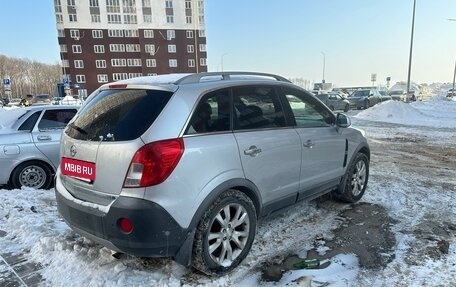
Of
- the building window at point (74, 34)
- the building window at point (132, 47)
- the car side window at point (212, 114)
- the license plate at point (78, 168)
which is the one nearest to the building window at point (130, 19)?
the building window at point (132, 47)

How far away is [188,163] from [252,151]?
29.3 inches

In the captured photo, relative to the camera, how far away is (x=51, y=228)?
4.22 metres

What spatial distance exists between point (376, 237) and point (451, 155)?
6.37 meters

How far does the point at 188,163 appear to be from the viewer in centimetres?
279

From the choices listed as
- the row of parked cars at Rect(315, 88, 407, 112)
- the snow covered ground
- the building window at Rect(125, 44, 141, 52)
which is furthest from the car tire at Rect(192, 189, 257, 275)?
the building window at Rect(125, 44, 141, 52)

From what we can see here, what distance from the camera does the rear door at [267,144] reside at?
3.31 m

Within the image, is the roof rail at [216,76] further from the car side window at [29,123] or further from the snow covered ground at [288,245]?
the car side window at [29,123]

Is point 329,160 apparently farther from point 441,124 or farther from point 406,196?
point 441,124

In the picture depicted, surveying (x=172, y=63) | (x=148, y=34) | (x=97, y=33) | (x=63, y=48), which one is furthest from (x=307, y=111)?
(x=63, y=48)

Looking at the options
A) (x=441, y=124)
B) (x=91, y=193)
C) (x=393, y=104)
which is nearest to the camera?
(x=91, y=193)

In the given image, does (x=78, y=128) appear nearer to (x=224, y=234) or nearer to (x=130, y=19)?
(x=224, y=234)

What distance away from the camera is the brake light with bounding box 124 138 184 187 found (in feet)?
8.79

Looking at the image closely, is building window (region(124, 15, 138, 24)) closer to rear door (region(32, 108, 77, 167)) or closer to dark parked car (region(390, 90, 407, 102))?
dark parked car (region(390, 90, 407, 102))

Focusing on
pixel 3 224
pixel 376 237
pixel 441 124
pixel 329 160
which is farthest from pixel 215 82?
pixel 441 124
